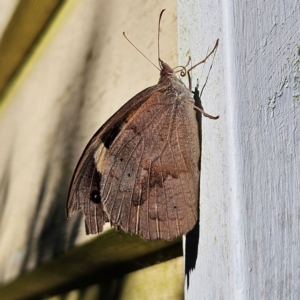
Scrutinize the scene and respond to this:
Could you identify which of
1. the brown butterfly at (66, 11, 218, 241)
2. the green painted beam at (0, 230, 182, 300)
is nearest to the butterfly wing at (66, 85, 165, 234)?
the brown butterfly at (66, 11, 218, 241)

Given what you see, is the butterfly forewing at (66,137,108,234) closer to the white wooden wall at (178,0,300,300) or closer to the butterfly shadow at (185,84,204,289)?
the butterfly shadow at (185,84,204,289)

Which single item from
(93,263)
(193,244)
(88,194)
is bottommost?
(193,244)

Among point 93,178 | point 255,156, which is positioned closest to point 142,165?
point 93,178

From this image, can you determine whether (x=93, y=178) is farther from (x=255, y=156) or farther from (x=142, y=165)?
(x=255, y=156)

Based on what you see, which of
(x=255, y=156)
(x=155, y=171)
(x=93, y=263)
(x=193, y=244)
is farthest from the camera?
(x=93, y=263)

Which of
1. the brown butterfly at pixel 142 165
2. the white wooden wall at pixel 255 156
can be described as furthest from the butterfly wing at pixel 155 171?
the white wooden wall at pixel 255 156

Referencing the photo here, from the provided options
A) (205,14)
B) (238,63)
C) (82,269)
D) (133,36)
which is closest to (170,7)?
(133,36)
